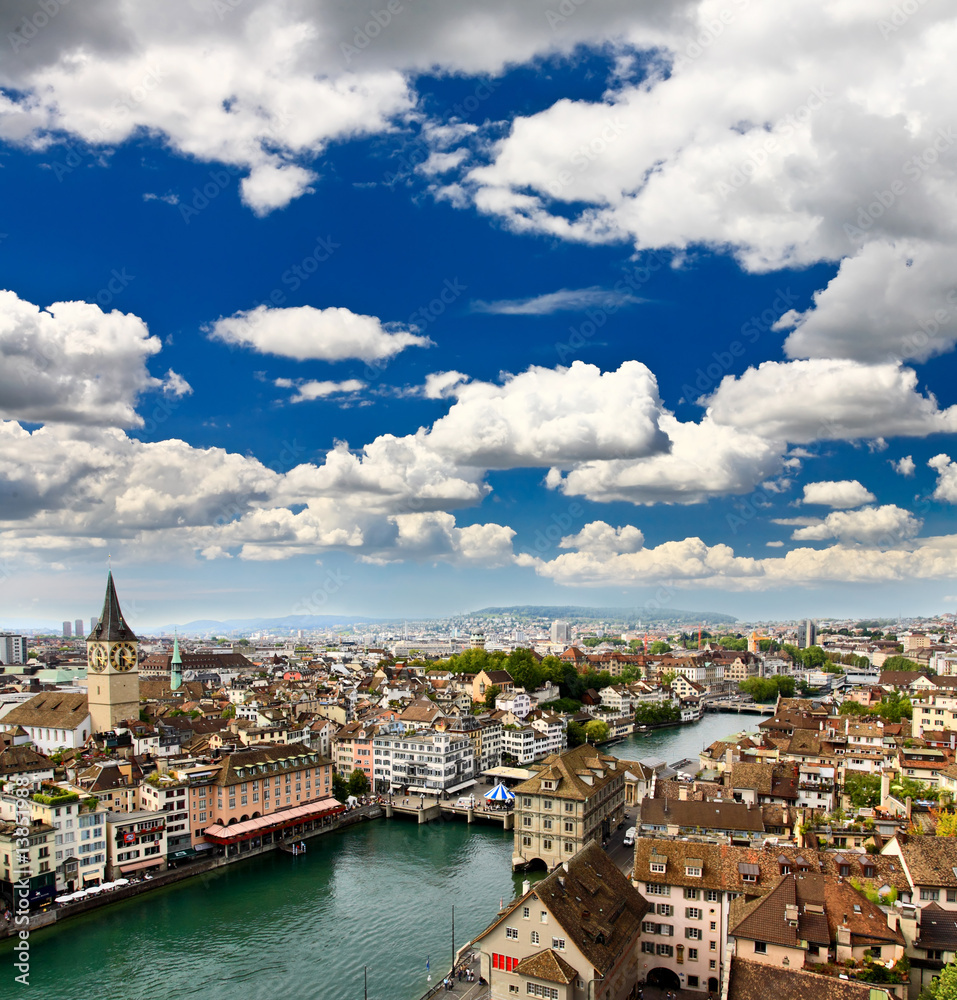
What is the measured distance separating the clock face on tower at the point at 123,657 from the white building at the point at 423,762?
21718 millimetres

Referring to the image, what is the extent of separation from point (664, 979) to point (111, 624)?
54.0 m

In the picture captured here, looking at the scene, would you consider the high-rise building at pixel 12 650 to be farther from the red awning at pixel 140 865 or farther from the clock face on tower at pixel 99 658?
the red awning at pixel 140 865

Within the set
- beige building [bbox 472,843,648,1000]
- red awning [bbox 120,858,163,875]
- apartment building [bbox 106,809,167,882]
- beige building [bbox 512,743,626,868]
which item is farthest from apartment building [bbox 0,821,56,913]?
beige building [bbox 472,843,648,1000]

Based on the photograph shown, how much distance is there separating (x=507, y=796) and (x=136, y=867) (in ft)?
Result: 79.8

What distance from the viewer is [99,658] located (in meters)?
63.0

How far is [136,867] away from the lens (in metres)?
39.2

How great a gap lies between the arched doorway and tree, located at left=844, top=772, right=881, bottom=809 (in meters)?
19.6

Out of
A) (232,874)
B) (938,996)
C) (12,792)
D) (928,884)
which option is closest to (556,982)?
(938,996)

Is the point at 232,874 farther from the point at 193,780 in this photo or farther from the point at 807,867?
the point at 807,867

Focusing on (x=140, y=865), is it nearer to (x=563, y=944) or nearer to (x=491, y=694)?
(x=563, y=944)

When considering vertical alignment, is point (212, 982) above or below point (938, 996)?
below

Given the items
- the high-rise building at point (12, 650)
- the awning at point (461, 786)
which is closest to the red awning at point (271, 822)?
the awning at point (461, 786)

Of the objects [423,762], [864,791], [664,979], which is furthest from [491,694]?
[664,979]

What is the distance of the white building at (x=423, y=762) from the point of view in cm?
5728
